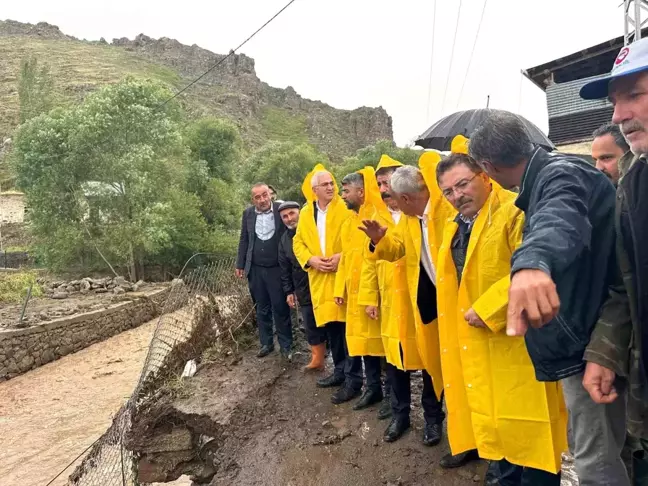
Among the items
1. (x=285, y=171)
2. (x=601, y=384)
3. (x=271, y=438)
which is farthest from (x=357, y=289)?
(x=285, y=171)

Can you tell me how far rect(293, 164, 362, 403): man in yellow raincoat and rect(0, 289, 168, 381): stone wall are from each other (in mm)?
8390

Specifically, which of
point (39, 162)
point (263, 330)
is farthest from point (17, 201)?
point (263, 330)

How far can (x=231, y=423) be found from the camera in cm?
374

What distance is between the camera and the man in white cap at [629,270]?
121 centimetres

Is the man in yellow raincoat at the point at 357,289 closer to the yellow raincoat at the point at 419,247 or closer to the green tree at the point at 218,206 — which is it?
the yellow raincoat at the point at 419,247

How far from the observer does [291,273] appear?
15.2 ft

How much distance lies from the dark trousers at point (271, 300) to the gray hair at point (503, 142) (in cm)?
336

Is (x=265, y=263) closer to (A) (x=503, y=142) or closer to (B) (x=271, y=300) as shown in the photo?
(B) (x=271, y=300)

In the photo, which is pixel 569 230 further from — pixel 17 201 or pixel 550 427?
pixel 17 201

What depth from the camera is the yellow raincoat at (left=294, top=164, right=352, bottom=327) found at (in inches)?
154

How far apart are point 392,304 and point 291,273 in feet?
5.90

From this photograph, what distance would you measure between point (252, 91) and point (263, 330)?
8318 centimetres

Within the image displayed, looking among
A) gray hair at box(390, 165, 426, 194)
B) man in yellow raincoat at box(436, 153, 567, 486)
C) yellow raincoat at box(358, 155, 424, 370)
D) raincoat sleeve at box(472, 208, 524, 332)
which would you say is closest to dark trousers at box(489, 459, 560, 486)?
man in yellow raincoat at box(436, 153, 567, 486)

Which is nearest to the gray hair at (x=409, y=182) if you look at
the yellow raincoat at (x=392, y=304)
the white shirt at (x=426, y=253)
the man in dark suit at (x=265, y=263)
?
the white shirt at (x=426, y=253)
